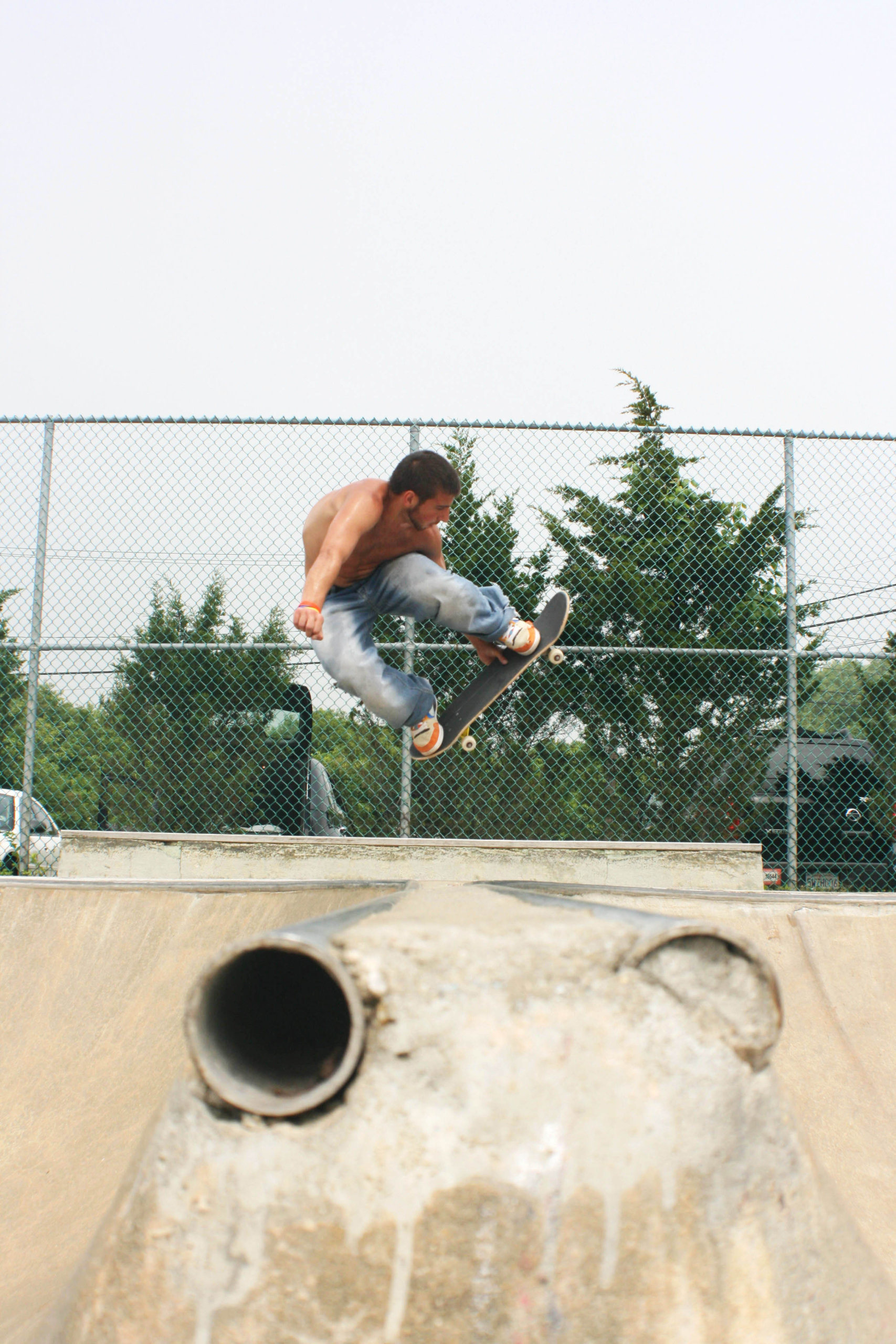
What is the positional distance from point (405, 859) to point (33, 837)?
4.76 m

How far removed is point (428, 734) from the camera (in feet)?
13.5

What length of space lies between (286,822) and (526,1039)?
181 inches

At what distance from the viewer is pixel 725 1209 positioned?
1.48 meters

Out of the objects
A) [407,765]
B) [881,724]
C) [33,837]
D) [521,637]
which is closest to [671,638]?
[881,724]

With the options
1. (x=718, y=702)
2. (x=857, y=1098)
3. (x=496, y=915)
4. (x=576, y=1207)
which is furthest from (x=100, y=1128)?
(x=718, y=702)

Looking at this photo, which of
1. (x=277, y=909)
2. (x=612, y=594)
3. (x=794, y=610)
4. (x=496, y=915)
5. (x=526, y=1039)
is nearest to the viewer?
(x=526, y=1039)

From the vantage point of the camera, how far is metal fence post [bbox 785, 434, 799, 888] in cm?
566

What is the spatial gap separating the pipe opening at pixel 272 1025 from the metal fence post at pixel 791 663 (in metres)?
4.27

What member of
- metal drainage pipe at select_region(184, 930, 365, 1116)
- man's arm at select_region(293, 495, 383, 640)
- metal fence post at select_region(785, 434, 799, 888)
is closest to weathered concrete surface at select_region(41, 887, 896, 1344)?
metal drainage pipe at select_region(184, 930, 365, 1116)

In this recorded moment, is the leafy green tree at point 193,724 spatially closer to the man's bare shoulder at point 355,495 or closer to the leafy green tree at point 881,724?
the man's bare shoulder at point 355,495

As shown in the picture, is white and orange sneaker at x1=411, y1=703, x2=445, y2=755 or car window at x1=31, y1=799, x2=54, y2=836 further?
car window at x1=31, y1=799, x2=54, y2=836

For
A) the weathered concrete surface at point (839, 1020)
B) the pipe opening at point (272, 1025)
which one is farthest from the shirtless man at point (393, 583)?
the pipe opening at point (272, 1025)

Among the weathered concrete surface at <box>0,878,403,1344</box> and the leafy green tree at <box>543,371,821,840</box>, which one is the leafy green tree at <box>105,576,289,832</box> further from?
the leafy green tree at <box>543,371,821,840</box>

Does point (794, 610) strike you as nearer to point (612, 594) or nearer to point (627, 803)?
point (612, 594)
